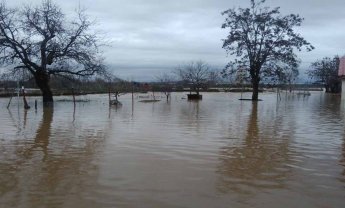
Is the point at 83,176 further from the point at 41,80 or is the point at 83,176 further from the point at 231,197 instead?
the point at 41,80

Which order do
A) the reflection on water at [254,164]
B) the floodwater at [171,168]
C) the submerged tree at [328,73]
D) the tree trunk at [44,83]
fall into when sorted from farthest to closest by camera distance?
1. the submerged tree at [328,73]
2. the tree trunk at [44,83]
3. the reflection on water at [254,164]
4. the floodwater at [171,168]

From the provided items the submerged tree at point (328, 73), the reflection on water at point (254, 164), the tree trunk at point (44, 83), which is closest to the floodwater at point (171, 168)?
the reflection on water at point (254, 164)

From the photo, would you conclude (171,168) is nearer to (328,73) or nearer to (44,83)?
(44,83)

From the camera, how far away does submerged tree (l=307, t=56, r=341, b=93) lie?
83000 mm

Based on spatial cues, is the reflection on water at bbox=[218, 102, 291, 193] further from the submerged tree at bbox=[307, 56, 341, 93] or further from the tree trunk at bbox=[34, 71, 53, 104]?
the submerged tree at bbox=[307, 56, 341, 93]

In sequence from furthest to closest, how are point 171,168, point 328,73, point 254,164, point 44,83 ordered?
1. point 328,73
2. point 44,83
3. point 254,164
4. point 171,168

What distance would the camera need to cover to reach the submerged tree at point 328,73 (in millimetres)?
83000

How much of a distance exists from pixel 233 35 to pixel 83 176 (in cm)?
3925

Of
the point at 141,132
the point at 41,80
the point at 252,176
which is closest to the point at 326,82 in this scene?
the point at 41,80

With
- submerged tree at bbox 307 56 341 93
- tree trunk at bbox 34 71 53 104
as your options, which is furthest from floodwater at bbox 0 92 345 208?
submerged tree at bbox 307 56 341 93

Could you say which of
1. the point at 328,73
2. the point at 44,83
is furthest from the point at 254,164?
the point at 328,73

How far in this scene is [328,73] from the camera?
87.6 m

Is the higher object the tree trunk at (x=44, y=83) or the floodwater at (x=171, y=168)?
the tree trunk at (x=44, y=83)

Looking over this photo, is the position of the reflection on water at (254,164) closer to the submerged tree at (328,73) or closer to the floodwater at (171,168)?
the floodwater at (171,168)
